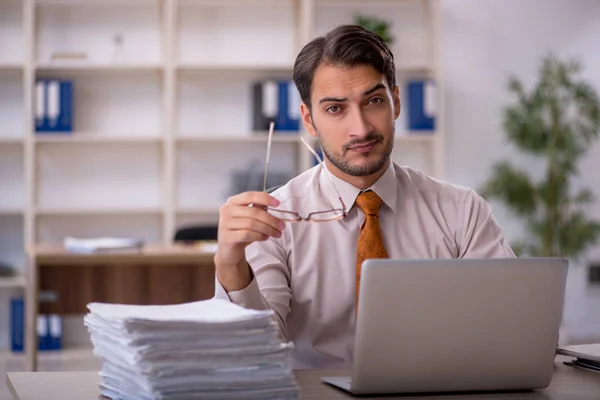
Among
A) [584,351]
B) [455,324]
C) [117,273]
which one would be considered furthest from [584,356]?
[117,273]

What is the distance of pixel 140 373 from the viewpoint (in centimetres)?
123

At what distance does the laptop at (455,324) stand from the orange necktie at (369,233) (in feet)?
2.09

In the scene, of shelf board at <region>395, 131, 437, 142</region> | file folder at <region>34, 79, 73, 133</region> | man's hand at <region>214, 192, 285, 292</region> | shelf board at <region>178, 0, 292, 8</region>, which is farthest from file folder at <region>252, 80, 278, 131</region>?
man's hand at <region>214, 192, 285, 292</region>

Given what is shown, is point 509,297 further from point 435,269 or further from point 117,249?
point 117,249

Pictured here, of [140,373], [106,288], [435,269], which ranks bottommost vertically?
[106,288]

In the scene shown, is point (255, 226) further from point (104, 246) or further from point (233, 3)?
point (233, 3)

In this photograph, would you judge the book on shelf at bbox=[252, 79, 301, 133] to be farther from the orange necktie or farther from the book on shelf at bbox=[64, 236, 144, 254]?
the orange necktie

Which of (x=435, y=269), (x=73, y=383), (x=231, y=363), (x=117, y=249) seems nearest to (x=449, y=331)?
(x=435, y=269)

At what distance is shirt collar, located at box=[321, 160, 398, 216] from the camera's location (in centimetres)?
207

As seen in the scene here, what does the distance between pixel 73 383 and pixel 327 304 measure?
66 centimetres

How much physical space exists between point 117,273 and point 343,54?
2.39m

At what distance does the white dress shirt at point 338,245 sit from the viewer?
197 centimetres

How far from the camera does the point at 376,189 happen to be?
2080 mm

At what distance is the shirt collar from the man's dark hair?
0.60 ft
